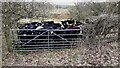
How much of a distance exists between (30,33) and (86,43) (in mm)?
683

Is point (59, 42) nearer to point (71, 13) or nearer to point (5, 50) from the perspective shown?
point (71, 13)

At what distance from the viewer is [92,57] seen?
11.2 feet

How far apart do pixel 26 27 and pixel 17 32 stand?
0.44 feet

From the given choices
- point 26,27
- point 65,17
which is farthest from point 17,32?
point 65,17

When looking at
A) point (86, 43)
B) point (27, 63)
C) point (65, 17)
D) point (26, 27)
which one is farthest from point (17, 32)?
point (86, 43)

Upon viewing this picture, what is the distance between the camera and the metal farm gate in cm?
340

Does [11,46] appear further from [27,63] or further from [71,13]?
[71,13]

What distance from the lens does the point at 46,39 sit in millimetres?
3430

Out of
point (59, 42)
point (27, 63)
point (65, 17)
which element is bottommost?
point (27, 63)

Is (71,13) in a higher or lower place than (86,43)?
higher

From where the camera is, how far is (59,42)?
3.43 m

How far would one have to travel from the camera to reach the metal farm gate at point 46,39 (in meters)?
3.40

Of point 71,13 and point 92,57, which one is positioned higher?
point 71,13

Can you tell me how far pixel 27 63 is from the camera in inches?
135
